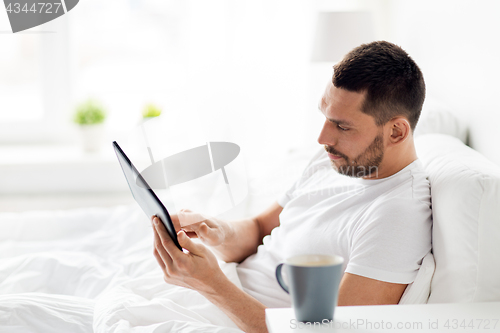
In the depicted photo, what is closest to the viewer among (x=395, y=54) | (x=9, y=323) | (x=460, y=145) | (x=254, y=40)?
(x=9, y=323)

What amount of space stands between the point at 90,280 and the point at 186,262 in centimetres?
42

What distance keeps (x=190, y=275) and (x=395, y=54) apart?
60 centimetres

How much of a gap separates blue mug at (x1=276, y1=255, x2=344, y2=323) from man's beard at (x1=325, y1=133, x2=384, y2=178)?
45cm

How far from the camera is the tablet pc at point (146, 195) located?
0.75m

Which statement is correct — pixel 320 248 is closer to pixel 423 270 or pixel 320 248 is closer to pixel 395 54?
pixel 423 270

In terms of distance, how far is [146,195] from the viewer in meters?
0.79

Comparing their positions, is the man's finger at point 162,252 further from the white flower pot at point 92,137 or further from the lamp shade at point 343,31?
the white flower pot at point 92,137

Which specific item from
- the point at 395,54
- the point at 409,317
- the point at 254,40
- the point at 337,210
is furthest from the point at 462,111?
the point at 254,40

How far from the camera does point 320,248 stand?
95cm

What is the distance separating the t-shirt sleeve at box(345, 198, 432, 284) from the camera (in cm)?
81

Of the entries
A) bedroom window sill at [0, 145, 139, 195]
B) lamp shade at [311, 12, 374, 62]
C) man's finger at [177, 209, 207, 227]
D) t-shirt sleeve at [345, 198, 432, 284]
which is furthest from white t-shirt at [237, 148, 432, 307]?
bedroom window sill at [0, 145, 139, 195]

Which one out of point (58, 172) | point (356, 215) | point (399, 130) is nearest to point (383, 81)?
point (399, 130)

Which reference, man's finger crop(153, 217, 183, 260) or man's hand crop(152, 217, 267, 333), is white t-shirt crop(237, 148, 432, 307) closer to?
man's hand crop(152, 217, 267, 333)

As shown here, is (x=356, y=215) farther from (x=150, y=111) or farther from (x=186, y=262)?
(x=150, y=111)
